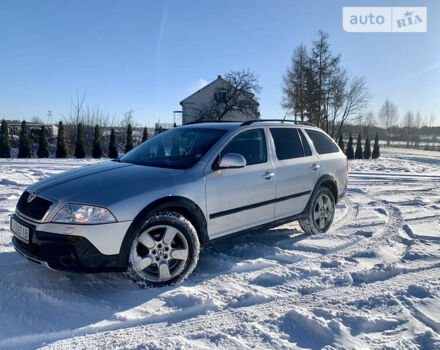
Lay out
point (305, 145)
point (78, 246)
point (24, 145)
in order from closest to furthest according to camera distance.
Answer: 1. point (78, 246)
2. point (305, 145)
3. point (24, 145)

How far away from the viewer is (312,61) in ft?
102

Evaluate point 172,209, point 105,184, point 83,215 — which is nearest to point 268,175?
point 172,209

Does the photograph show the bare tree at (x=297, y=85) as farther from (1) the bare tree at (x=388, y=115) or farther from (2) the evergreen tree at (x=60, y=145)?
(1) the bare tree at (x=388, y=115)

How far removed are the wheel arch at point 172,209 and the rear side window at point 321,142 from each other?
101 inches

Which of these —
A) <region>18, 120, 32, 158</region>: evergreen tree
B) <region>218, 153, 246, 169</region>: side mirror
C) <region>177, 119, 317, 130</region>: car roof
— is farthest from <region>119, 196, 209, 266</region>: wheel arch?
<region>18, 120, 32, 158</region>: evergreen tree

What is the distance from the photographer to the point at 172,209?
133 inches

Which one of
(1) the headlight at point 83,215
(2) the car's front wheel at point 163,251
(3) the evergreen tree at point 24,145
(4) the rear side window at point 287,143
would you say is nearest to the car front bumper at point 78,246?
(1) the headlight at point 83,215

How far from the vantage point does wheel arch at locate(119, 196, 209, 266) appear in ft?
9.87

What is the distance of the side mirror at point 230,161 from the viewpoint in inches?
142

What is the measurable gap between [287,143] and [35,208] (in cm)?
317

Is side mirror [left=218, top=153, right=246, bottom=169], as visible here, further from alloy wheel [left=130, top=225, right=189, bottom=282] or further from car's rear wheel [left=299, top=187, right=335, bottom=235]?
car's rear wheel [left=299, top=187, right=335, bottom=235]

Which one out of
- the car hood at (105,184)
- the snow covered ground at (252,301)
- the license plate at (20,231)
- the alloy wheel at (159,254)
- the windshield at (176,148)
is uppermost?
the windshield at (176,148)

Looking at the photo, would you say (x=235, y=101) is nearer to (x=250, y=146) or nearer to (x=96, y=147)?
(x=96, y=147)

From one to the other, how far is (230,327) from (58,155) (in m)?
22.9
